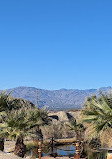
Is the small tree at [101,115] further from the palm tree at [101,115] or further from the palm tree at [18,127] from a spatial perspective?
the palm tree at [18,127]

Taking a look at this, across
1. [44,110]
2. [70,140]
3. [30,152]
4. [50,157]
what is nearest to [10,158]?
[50,157]

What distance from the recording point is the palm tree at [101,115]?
1288 cm

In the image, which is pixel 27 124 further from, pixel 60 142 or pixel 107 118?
pixel 60 142

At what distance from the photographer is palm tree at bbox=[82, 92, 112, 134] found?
12.9 meters

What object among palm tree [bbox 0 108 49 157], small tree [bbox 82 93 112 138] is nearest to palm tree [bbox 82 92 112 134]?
small tree [bbox 82 93 112 138]

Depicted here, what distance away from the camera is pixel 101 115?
13.1m

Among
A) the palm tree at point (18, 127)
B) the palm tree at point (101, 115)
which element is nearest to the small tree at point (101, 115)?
the palm tree at point (101, 115)

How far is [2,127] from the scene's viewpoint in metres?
17.1

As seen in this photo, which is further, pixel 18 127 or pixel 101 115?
pixel 18 127

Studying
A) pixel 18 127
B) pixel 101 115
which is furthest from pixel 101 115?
pixel 18 127

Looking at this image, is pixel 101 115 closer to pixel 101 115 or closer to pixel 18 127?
pixel 101 115

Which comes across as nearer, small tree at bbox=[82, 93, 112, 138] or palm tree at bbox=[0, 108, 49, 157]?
small tree at bbox=[82, 93, 112, 138]

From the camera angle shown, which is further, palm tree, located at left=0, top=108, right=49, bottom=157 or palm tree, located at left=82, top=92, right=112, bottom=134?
palm tree, located at left=0, top=108, right=49, bottom=157

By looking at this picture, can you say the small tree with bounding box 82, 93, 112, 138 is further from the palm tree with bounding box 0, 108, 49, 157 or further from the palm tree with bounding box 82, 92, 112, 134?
the palm tree with bounding box 0, 108, 49, 157
